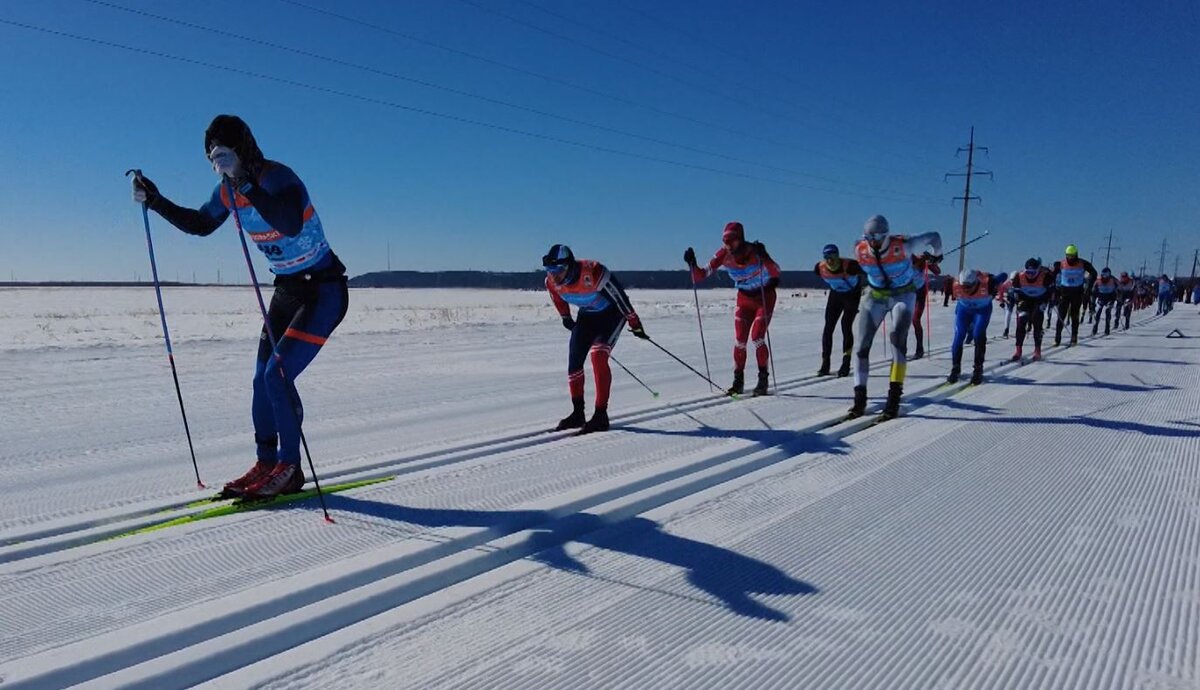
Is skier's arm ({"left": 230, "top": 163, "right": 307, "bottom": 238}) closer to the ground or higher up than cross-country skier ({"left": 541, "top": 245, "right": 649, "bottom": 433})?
higher up

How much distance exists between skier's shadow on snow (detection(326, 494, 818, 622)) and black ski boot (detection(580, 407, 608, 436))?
216cm

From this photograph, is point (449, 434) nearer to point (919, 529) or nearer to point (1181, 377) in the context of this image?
point (919, 529)

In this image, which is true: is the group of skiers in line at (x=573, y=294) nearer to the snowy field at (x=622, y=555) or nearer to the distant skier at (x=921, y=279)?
the distant skier at (x=921, y=279)

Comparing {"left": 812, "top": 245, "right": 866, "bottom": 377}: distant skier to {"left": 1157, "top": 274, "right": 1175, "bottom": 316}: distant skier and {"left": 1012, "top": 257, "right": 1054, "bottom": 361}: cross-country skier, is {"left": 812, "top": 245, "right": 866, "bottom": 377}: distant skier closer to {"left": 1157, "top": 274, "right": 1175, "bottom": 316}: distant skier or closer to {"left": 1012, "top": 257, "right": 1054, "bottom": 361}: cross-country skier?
{"left": 1012, "top": 257, "right": 1054, "bottom": 361}: cross-country skier

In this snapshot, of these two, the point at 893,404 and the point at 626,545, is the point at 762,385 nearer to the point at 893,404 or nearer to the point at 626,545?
the point at 893,404

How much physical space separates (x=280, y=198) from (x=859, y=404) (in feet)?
16.3

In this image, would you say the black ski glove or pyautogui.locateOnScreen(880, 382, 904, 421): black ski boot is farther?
pyautogui.locateOnScreen(880, 382, 904, 421): black ski boot

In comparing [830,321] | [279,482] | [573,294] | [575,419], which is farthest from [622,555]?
[830,321]

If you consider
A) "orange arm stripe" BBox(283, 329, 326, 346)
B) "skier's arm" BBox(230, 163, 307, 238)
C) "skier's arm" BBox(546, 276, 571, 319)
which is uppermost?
"skier's arm" BBox(230, 163, 307, 238)

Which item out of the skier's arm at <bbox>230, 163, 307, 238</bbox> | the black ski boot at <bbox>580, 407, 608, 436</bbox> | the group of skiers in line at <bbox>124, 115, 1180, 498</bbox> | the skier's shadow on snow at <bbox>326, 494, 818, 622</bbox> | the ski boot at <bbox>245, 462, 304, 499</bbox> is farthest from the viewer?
the black ski boot at <bbox>580, 407, 608, 436</bbox>

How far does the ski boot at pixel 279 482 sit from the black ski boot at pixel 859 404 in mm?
4394

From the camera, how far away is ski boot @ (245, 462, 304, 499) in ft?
11.5

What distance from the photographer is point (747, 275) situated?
7914 millimetres

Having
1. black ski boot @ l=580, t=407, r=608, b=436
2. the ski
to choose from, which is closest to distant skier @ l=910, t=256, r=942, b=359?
black ski boot @ l=580, t=407, r=608, b=436
